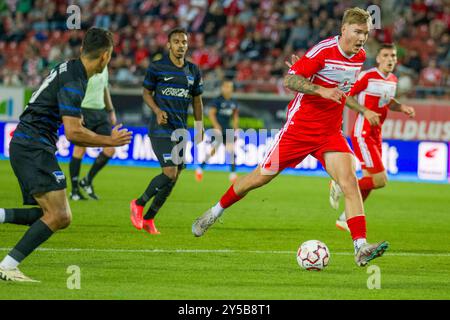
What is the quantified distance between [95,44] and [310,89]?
7.60ft

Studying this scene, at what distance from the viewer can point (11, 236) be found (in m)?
11.1

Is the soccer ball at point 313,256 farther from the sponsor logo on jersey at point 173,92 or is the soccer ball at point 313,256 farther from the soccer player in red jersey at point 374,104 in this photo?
the soccer player in red jersey at point 374,104

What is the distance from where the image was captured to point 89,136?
785cm

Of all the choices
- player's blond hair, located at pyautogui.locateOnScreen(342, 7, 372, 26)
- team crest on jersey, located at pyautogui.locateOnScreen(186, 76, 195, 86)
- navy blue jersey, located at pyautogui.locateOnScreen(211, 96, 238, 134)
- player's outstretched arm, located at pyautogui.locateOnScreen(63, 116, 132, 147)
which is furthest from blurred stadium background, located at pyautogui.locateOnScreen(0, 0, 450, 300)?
player's blond hair, located at pyautogui.locateOnScreen(342, 7, 372, 26)

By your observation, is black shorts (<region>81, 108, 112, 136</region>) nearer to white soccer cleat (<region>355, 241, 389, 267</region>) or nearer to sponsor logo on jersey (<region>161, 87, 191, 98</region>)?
sponsor logo on jersey (<region>161, 87, 191, 98</region>)

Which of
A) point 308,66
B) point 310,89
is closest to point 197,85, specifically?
point 308,66

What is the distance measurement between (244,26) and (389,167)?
8.59 metres

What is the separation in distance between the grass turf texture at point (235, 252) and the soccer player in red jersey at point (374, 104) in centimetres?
73

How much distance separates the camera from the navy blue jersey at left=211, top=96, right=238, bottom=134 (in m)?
22.8

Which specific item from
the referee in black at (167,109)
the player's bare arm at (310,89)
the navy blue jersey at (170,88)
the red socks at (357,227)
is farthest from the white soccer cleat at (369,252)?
the navy blue jersey at (170,88)

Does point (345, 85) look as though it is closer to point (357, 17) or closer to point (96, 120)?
point (357, 17)

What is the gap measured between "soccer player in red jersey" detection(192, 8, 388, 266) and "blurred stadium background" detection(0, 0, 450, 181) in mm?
12642

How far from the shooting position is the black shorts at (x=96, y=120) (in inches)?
620
